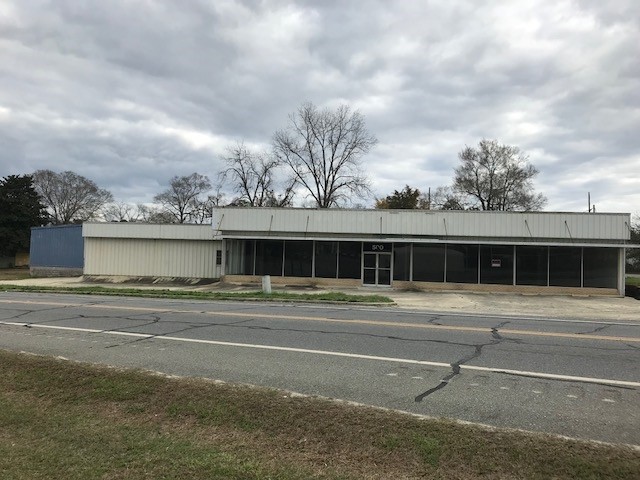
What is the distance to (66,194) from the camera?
267 ft

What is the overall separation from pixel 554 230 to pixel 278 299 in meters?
15.6

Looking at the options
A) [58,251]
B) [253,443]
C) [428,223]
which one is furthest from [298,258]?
[253,443]

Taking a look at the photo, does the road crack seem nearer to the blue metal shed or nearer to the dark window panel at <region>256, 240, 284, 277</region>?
the dark window panel at <region>256, 240, 284, 277</region>

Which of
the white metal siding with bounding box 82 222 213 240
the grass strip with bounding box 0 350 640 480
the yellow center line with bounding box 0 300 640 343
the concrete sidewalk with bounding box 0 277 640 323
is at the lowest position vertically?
the concrete sidewalk with bounding box 0 277 640 323

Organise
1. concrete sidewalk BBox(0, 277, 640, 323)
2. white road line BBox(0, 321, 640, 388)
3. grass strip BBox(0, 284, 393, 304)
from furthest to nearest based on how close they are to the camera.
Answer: grass strip BBox(0, 284, 393, 304) → concrete sidewalk BBox(0, 277, 640, 323) → white road line BBox(0, 321, 640, 388)

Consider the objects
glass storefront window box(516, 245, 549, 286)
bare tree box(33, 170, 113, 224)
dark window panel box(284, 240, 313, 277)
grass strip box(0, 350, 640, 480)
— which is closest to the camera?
grass strip box(0, 350, 640, 480)

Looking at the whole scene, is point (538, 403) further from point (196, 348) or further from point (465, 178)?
point (465, 178)

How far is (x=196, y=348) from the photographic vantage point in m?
8.65

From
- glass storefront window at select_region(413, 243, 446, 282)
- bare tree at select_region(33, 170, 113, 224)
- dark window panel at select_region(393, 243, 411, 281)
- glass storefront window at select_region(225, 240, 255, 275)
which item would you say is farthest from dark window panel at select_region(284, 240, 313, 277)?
bare tree at select_region(33, 170, 113, 224)

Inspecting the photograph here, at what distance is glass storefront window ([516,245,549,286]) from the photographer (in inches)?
1005

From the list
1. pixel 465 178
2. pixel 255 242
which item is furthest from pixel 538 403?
pixel 465 178

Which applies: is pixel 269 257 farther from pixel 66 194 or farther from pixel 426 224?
pixel 66 194

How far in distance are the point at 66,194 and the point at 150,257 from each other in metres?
59.4

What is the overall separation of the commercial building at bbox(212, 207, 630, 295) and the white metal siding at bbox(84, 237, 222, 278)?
2.64 meters
